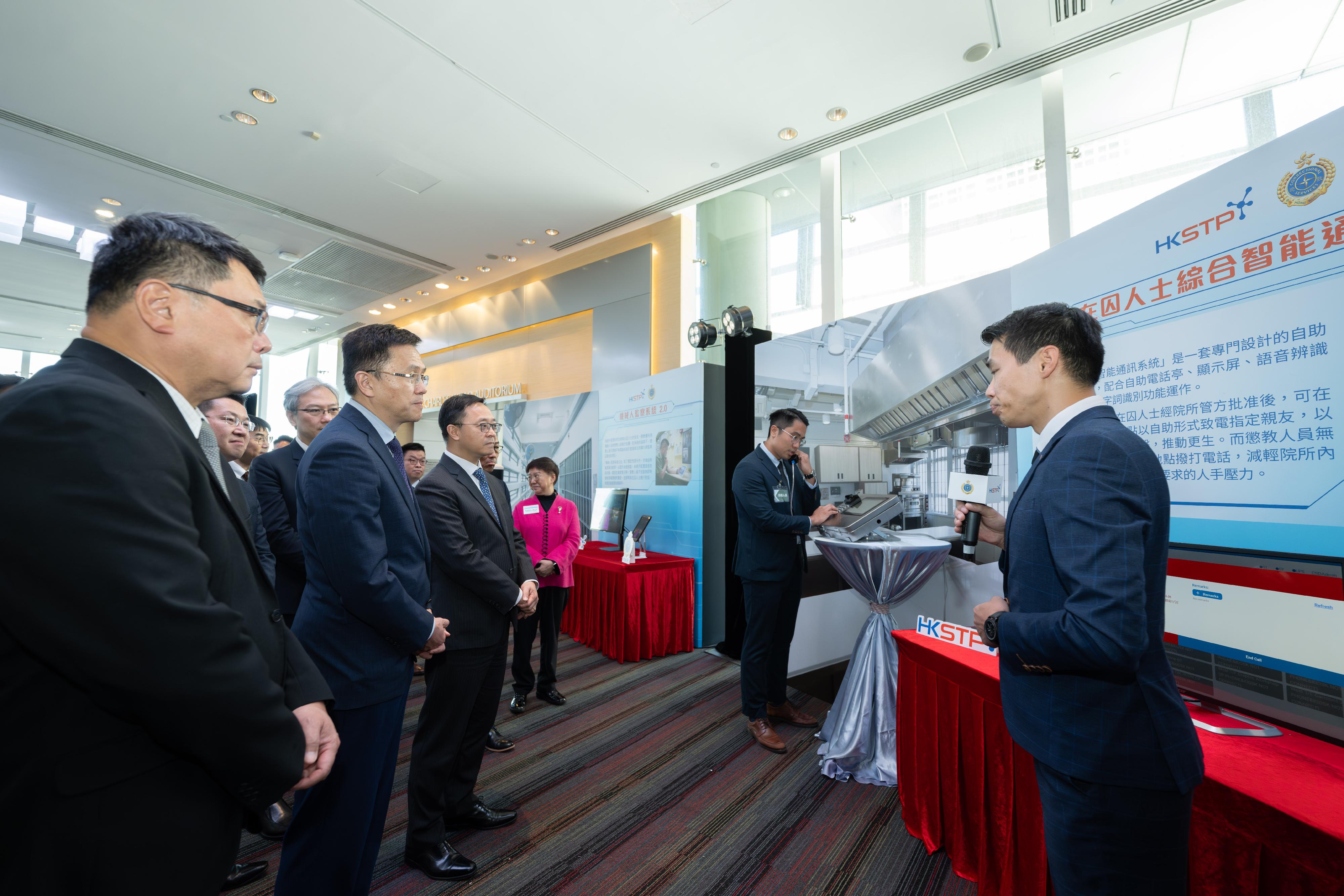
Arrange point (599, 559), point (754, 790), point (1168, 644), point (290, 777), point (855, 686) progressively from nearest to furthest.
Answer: point (290, 777), point (1168, 644), point (754, 790), point (855, 686), point (599, 559)

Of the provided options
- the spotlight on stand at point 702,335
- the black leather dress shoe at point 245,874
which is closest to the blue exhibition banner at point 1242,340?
the spotlight on stand at point 702,335

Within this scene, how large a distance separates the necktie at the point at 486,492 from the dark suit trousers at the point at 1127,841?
6.19ft

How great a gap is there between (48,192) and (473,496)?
6.51 meters

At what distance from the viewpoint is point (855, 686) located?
2676 millimetres

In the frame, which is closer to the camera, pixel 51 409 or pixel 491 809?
pixel 51 409

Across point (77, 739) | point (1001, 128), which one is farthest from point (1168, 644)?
point (1001, 128)

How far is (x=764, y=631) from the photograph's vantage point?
113 inches

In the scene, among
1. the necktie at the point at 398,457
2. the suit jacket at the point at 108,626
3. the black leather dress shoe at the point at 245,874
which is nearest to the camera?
the suit jacket at the point at 108,626

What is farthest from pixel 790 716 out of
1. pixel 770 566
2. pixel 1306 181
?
pixel 1306 181

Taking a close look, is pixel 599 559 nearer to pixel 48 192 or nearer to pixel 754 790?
pixel 754 790

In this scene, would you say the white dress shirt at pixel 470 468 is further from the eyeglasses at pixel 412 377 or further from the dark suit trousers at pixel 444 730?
the eyeglasses at pixel 412 377

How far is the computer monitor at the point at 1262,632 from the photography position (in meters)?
1.44

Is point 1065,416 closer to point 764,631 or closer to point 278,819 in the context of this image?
point 764,631

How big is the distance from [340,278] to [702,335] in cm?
546
